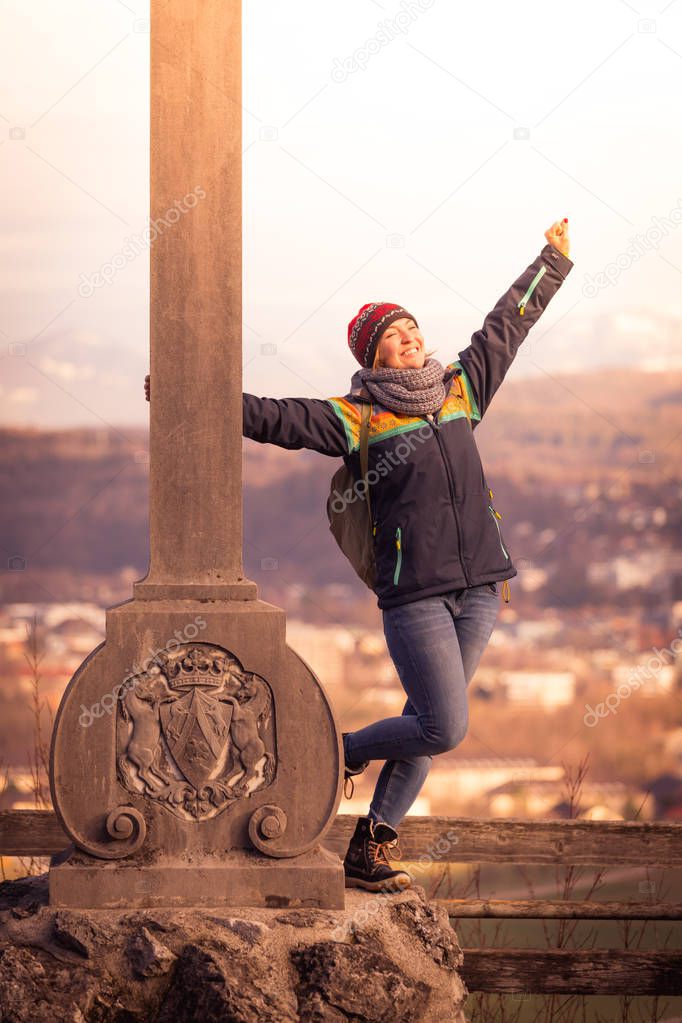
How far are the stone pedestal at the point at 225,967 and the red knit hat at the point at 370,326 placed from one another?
1765 mm

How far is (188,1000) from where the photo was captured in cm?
350

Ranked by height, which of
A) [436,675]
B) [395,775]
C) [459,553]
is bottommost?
[395,775]

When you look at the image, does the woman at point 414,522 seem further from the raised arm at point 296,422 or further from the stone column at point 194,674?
the stone column at point 194,674

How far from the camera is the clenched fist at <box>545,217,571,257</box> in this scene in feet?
14.1

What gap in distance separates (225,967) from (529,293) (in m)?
2.33

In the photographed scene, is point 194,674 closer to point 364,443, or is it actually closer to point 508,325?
point 364,443

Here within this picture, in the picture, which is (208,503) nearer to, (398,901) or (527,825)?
(398,901)

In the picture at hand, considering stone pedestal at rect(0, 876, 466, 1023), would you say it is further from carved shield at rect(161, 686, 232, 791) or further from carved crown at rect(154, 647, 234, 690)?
carved crown at rect(154, 647, 234, 690)

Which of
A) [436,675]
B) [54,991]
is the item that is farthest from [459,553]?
[54,991]

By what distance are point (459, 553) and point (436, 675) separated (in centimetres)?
38

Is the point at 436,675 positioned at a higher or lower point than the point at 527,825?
higher

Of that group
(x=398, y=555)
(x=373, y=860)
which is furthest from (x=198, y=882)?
(x=398, y=555)

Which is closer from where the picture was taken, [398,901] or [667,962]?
[398,901]

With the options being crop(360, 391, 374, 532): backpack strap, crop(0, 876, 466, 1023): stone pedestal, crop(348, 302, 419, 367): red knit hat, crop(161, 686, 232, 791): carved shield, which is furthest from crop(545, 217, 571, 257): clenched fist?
crop(0, 876, 466, 1023): stone pedestal
